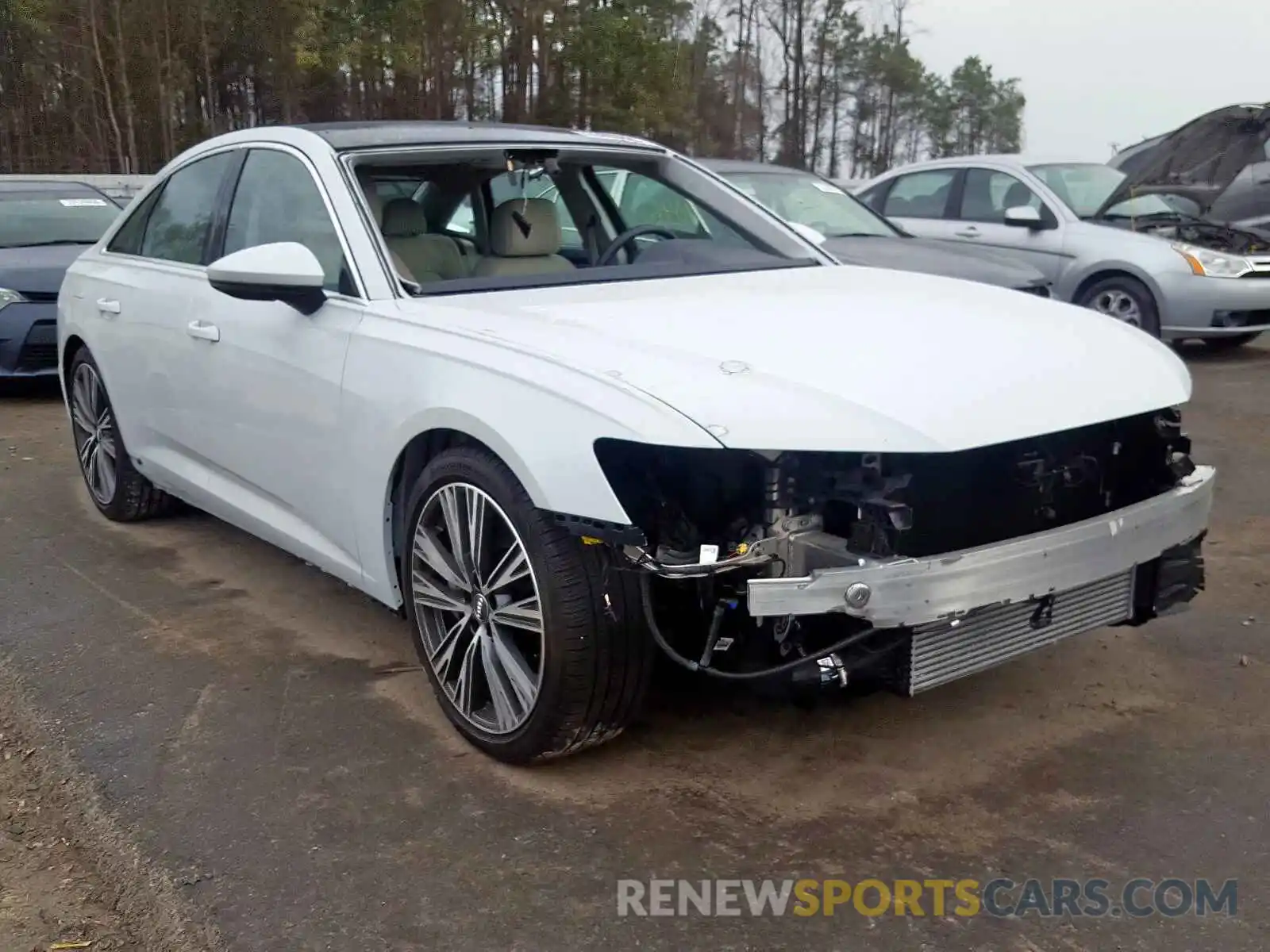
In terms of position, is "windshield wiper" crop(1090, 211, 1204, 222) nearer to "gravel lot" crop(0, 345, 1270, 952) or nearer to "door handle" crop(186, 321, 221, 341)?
"gravel lot" crop(0, 345, 1270, 952)

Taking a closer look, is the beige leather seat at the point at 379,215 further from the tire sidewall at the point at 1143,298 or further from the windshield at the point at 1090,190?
the windshield at the point at 1090,190

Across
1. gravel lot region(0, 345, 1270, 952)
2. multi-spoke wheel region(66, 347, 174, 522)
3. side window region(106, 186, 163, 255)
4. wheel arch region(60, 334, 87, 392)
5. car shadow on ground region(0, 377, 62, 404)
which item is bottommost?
gravel lot region(0, 345, 1270, 952)

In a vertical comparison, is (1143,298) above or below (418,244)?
below

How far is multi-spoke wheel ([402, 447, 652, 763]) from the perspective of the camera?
2705 mm

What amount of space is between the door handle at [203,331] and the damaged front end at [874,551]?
1.95 m

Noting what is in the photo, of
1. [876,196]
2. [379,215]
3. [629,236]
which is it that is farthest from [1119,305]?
[379,215]

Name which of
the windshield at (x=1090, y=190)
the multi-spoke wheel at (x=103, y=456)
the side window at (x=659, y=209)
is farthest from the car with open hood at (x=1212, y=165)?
the multi-spoke wheel at (x=103, y=456)

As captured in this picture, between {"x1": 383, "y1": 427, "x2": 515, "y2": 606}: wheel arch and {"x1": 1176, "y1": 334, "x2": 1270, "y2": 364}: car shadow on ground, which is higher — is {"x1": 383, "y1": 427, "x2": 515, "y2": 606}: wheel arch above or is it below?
above

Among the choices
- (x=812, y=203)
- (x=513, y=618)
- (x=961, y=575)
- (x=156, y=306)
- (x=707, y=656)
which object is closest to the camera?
(x=961, y=575)

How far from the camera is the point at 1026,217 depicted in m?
9.19

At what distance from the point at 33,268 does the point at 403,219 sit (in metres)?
5.91

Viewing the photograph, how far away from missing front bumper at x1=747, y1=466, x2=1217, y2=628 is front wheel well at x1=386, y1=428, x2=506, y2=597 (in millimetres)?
907

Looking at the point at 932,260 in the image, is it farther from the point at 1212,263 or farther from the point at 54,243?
the point at 54,243

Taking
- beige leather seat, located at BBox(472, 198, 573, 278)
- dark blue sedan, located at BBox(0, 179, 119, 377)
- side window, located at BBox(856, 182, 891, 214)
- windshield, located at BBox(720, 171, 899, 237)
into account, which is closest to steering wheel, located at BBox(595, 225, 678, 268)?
beige leather seat, located at BBox(472, 198, 573, 278)
